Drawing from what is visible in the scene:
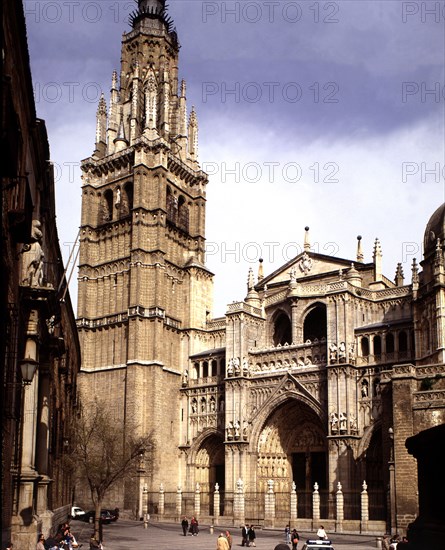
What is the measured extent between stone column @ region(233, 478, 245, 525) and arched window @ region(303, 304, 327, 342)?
12.0 m

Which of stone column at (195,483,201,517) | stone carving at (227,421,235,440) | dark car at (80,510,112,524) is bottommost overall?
dark car at (80,510,112,524)

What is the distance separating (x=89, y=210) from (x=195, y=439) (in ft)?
70.4

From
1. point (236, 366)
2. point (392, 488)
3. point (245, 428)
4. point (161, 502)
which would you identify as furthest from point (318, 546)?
point (161, 502)

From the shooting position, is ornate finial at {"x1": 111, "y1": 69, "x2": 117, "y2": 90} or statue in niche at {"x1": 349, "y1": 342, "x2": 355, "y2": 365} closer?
statue in niche at {"x1": 349, "y1": 342, "x2": 355, "y2": 365}

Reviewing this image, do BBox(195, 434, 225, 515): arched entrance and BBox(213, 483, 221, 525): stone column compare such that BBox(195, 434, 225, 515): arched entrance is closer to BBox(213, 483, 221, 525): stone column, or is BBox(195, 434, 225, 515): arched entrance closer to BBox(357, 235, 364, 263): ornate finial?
BBox(213, 483, 221, 525): stone column

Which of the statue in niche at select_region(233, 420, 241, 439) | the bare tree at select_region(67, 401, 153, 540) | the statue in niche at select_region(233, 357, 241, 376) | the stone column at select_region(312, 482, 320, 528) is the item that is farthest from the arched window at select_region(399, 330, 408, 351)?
the bare tree at select_region(67, 401, 153, 540)

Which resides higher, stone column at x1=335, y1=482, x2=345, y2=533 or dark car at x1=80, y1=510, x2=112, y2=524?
stone column at x1=335, y1=482, x2=345, y2=533

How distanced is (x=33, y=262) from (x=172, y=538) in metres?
24.4

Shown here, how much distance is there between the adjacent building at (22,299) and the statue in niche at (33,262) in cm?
2

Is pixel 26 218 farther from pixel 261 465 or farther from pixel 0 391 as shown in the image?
pixel 261 465

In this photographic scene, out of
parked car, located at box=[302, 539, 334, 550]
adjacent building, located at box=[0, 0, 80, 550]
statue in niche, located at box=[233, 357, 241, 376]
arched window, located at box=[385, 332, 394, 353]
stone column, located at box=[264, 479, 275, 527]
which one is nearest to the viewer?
adjacent building, located at box=[0, 0, 80, 550]

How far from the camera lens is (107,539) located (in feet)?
121

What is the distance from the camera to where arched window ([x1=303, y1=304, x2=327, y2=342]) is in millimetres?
56000

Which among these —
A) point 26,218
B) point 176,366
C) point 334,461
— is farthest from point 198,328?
point 26,218
